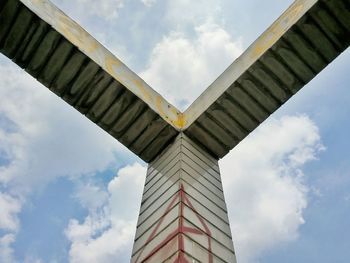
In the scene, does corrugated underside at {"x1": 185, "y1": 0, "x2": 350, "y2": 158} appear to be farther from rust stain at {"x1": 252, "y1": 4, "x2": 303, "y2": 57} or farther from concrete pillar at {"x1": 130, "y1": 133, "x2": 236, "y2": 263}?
concrete pillar at {"x1": 130, "y1": 133, "x2": 236, "y2": 263}

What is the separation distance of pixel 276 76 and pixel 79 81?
271 centimetres

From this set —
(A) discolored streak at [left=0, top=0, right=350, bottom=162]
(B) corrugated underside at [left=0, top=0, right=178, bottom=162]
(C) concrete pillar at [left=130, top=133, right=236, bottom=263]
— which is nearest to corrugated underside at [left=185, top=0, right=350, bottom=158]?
(A) discolored streak at [left=0, top=0, right=350, bottom=162]

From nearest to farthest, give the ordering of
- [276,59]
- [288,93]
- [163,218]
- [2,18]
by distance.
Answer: [163,218] → [2,18] → [276,59] → [288,93]

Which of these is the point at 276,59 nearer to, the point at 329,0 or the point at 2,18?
the point at 329,0

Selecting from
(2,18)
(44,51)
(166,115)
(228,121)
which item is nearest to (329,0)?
(228,121)

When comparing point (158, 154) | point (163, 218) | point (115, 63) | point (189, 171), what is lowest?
point (163, 218)

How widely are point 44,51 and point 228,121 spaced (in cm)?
275

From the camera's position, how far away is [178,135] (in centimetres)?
619

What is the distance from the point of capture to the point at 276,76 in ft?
18.7

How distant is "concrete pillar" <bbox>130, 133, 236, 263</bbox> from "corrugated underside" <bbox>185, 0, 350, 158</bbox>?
391 mm

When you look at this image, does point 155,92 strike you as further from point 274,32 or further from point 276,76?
point 274,32

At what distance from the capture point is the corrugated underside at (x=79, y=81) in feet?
17.0

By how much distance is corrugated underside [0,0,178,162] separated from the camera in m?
5.19

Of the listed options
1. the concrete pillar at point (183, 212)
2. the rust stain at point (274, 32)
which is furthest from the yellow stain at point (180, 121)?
the rust stain at point (274, 32)
